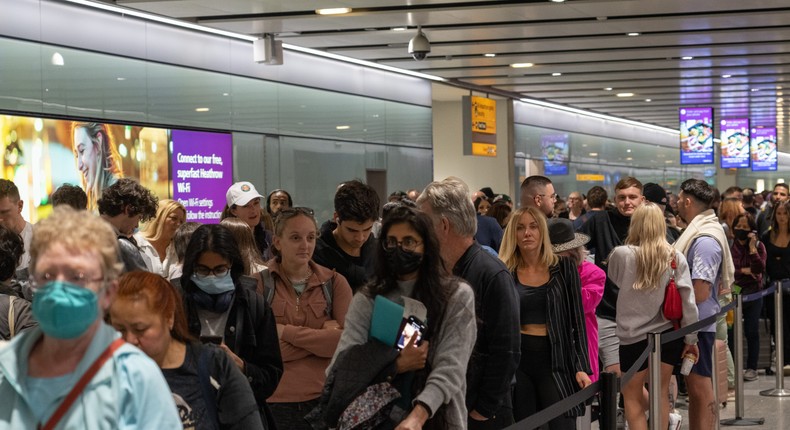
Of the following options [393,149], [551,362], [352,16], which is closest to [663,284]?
[551,362]

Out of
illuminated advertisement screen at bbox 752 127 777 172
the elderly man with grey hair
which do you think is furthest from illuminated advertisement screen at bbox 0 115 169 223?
illuminated advertisement screen at bbox 752 127 777 172

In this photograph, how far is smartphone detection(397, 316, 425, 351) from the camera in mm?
3615

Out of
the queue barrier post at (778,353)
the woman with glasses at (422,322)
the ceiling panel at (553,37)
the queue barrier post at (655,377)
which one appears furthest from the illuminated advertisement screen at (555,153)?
the woman with glasses at (422,322)

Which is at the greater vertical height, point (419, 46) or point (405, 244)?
point (419, 46)

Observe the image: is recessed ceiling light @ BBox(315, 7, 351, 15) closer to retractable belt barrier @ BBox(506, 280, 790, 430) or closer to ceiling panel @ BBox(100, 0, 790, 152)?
ceiling panel @ BBox(100, 0, 790, 152)

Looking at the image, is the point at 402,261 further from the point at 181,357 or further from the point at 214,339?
the point at 181,357

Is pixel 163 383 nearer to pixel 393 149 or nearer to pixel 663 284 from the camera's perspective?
pixel 663 284

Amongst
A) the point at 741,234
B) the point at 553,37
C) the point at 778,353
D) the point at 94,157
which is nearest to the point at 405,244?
the point at 778,353

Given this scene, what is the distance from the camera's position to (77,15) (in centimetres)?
1255

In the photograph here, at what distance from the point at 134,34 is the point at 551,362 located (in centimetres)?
971

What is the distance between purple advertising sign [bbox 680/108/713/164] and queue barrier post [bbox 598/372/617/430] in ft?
75.5

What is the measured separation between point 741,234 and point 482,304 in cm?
789

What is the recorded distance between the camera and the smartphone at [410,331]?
3615mm

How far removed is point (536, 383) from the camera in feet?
17.3
